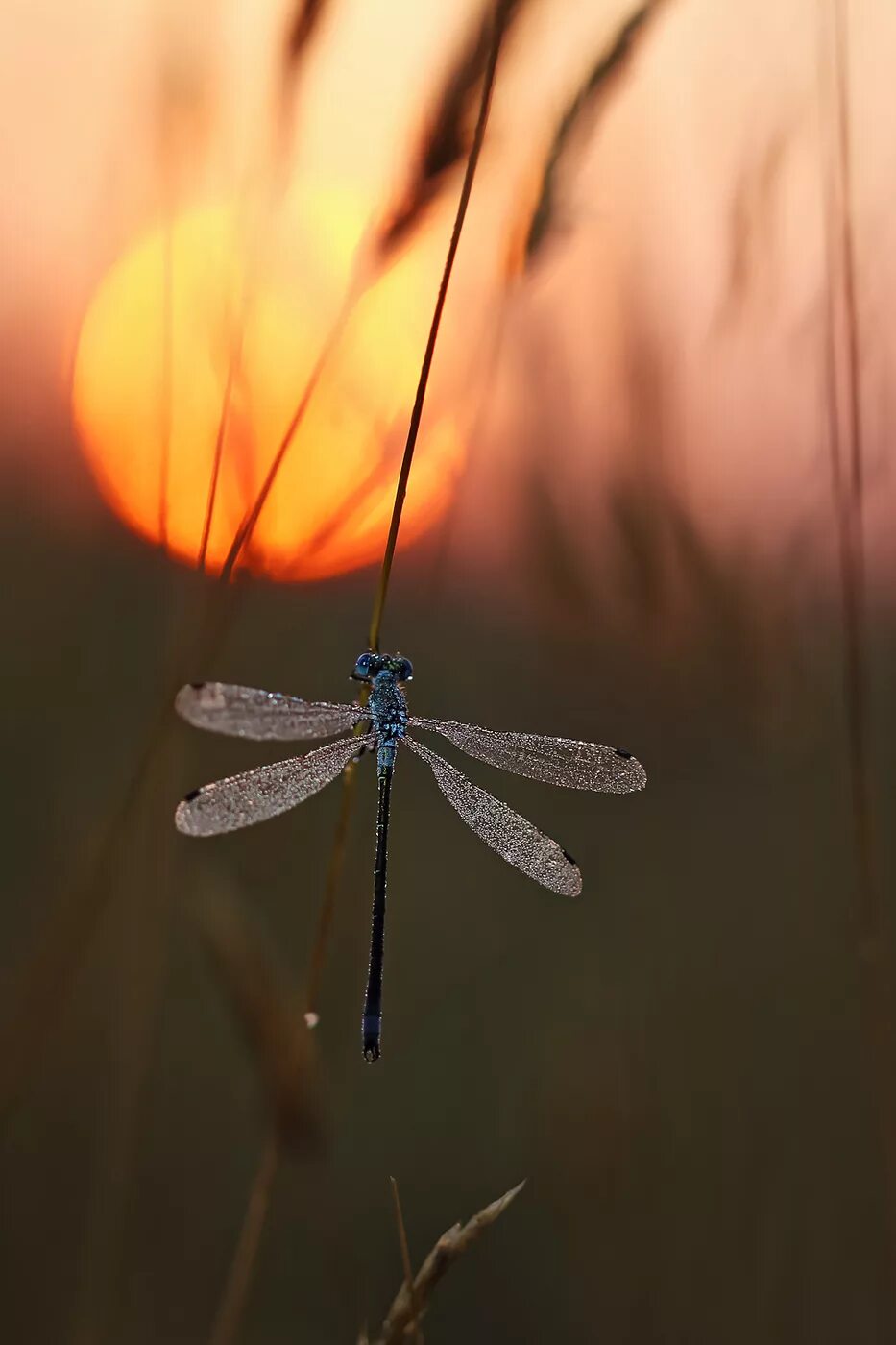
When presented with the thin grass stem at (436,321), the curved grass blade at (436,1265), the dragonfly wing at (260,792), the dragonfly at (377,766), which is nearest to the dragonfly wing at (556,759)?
the dragonfly at (377,766)

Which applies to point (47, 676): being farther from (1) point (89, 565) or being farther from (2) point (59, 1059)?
(2) point (59, 1059)

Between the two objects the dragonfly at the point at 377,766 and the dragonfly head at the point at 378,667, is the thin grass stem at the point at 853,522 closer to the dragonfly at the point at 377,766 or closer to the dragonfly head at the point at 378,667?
the dragonfly at the point at 377,766

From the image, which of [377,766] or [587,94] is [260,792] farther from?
[587,94]

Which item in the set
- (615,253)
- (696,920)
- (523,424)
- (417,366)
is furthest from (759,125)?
(696,920)

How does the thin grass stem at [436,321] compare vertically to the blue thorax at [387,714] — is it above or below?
above

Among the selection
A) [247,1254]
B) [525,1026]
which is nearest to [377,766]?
[247,1254]

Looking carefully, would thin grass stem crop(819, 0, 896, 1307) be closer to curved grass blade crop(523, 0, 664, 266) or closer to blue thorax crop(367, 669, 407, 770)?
curved grass blade crop(523, 0, 664, 266)

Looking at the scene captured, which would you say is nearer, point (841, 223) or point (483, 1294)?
point (841, 223)
